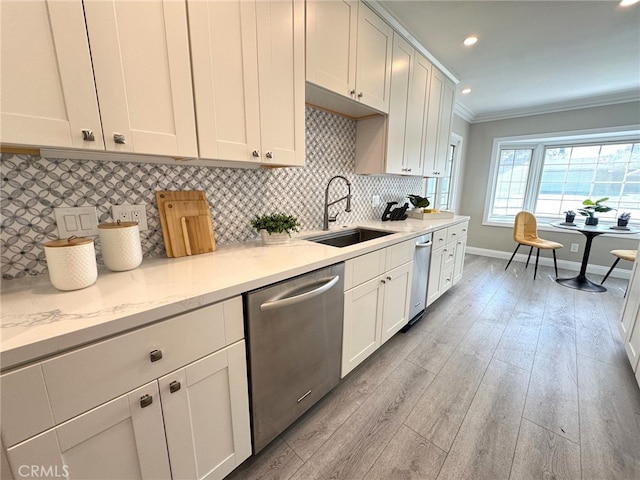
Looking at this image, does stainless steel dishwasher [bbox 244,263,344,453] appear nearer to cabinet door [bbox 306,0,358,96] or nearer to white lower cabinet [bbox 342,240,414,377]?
white lower cabinet [bbox 342,240,414,377]

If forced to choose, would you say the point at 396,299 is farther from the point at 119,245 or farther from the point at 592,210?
the point at 592,210

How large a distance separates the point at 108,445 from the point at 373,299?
4.53 feet

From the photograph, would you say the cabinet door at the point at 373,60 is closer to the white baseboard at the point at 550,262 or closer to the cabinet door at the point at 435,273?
the cabinet door at the point at 435,273

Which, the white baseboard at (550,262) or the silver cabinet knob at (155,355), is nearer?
the silver cabinet knob at (155,355)

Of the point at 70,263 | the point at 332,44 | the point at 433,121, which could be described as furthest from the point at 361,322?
the point at 433,121

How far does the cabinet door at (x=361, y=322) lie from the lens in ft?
5.04

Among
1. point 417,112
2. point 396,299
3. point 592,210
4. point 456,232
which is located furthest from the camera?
point 592,210

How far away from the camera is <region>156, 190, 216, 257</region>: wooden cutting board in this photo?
1.26m

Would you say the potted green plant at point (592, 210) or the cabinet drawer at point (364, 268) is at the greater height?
the potted green plant at point (592, 210)

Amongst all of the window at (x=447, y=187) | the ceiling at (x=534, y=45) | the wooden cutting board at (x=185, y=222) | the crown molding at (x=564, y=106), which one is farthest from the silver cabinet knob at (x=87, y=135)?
the crown molding at (x=564, y=106)

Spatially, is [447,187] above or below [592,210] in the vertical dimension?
above

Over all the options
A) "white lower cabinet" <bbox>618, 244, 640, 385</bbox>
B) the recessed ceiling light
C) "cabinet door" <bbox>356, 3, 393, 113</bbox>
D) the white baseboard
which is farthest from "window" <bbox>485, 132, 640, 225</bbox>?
"cabinet door" <bbox>356, 3, 393, 113</bbox>

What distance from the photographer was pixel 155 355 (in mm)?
775

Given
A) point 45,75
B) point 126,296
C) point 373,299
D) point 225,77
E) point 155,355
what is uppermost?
point 225,77
